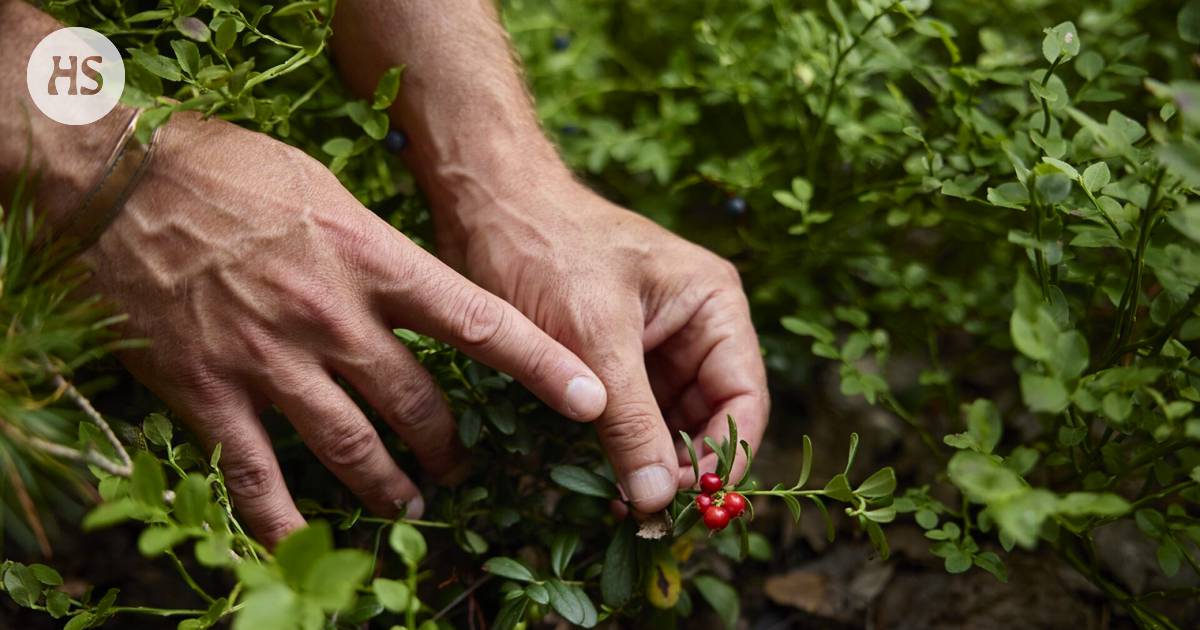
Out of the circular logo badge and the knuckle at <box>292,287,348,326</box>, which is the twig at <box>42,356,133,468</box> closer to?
the knuckle at <box>292,287,348,326</box>

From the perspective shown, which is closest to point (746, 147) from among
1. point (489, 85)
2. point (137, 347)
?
point (489, 85)

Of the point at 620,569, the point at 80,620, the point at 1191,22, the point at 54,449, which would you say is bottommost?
the point at 620,569

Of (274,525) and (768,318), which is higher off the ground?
(274,525)

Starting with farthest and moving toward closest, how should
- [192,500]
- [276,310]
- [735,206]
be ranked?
1. [735,206]
2. [276,310]
3. [192,500]

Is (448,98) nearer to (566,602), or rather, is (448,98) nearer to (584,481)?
(584,481)

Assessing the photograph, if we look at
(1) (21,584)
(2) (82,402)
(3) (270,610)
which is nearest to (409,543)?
(3) (270,610)

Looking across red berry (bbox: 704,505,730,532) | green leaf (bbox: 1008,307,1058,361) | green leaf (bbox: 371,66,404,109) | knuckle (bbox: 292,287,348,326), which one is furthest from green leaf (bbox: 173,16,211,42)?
green leaf (bbox: 1008,307,1058,361)

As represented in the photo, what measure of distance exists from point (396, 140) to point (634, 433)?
0.70 meters

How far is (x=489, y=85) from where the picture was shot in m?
1.48

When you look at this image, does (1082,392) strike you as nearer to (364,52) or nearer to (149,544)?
(149,544)

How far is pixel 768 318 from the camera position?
72.1 inches

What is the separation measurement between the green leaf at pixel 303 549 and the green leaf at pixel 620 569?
575mm

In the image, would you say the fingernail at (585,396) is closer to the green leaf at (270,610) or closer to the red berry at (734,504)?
the red berry at (734,504)

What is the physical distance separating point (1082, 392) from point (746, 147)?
1319 millimetres
